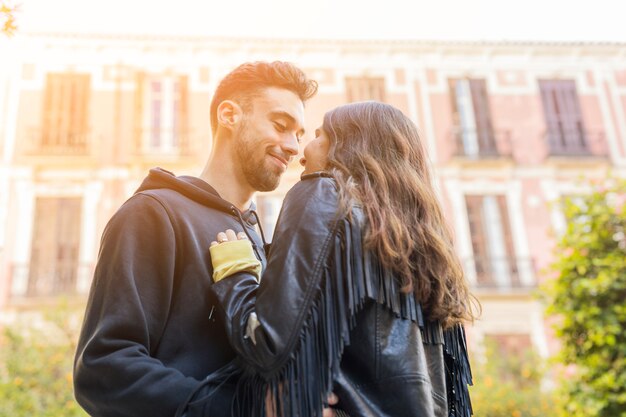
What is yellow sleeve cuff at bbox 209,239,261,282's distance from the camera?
2039mm

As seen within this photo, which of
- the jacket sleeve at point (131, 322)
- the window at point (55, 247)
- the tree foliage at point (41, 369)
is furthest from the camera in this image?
the window at point (55, 247)

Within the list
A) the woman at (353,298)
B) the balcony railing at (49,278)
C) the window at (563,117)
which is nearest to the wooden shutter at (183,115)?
the balcony railing at (49,278)

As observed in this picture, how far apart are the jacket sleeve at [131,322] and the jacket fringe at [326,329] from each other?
27 centimetres

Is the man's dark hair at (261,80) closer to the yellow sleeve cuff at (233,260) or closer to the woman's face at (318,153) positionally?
the woman's face at (318,153)

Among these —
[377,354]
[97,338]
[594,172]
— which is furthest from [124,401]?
[594,172]

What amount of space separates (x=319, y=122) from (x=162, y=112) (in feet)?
15.0

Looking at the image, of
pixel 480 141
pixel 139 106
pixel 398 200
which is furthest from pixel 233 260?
pixel 480 141

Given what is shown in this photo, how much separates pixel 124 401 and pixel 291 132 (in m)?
1.39

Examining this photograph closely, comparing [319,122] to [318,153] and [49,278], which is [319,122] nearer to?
[49,278]

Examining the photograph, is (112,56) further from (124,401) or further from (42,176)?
(124,401)

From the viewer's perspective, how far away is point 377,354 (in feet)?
5.82

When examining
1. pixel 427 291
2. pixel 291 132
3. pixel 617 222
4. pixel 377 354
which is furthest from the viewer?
pixel 617 222

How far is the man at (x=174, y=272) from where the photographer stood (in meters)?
1.86

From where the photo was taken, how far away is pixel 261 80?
2.86 metres
